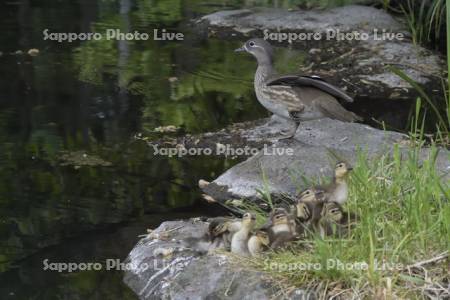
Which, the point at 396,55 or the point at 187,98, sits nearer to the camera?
the point at 187,98

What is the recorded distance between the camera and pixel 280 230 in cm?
582

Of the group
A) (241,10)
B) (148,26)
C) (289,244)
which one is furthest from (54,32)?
(289,244)

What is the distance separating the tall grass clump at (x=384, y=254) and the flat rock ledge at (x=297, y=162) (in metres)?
0.91

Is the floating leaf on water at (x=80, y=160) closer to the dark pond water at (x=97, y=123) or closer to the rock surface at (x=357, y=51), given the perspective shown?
the dark pond water at (x=97, y=123)

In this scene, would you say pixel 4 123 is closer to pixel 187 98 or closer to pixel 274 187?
pixel 187 98

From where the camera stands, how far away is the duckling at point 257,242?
5.77m

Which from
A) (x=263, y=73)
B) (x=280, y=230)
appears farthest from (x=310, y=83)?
(x=280, y=230)

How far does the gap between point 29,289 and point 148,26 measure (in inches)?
308

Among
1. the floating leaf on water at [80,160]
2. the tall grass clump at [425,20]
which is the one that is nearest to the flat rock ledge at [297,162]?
the floating leaf on water at [80,160]

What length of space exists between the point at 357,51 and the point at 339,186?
240 inches

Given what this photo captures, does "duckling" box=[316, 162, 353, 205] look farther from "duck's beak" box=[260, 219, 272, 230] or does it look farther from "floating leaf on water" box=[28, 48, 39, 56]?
"floating leaf on water" box=[28, 48, 39, 56]

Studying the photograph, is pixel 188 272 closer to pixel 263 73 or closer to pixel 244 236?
pixel 244 236

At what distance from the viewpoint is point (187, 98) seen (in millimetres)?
10414

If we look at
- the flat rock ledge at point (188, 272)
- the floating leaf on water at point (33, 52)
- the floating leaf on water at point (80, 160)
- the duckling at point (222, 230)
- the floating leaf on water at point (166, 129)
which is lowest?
the floating leaf on water at point (80, 160)
